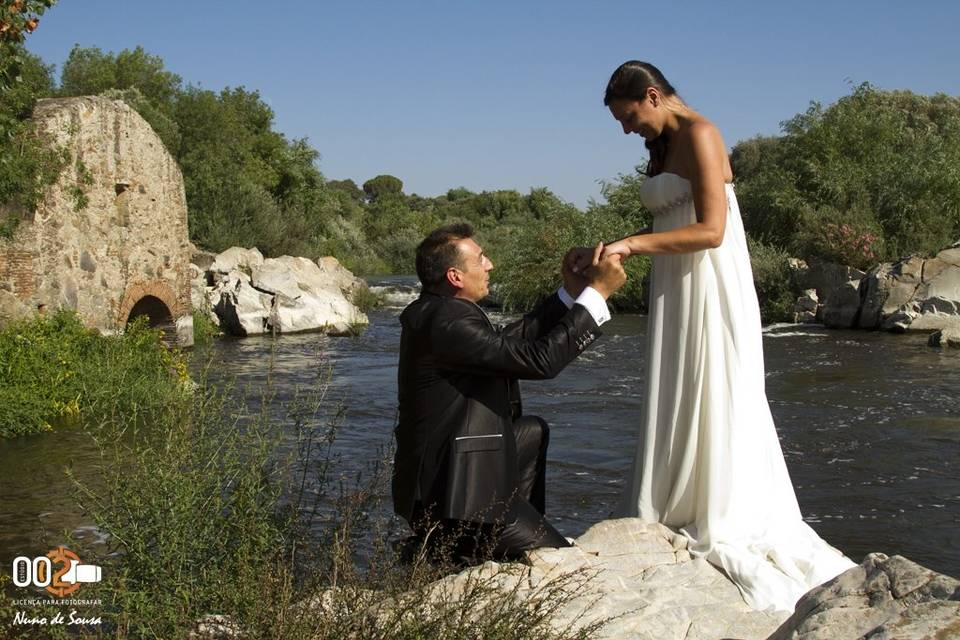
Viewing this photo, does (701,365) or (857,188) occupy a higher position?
(857,188)

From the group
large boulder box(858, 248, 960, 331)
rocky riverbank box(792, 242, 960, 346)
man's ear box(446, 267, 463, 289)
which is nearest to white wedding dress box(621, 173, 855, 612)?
man's ear box(446, 267, 463, 289)

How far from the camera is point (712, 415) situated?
4.43 meters

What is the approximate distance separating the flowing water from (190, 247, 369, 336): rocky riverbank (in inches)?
97.0

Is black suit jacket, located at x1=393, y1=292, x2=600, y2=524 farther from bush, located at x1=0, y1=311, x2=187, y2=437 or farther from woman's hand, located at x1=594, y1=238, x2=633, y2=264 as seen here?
bush, located at x1=0, y1=311, x2=187, y2=437

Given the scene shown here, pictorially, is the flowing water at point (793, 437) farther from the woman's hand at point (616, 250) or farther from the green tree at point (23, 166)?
the green tree at point (23, 166)

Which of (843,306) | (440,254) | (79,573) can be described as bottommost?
(79,573)

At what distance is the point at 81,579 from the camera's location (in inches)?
185

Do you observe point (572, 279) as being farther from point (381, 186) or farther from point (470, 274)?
point (381, 186)

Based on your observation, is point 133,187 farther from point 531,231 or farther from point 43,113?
point 531,231

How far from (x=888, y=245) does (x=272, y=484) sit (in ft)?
71.9

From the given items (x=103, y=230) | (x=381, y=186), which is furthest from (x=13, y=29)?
(x=381, y=186)

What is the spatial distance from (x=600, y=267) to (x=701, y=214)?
1.65 feet

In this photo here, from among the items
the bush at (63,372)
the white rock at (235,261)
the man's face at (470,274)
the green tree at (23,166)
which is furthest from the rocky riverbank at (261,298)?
the man's face at (470,274)

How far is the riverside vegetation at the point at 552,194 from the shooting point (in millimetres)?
23141
